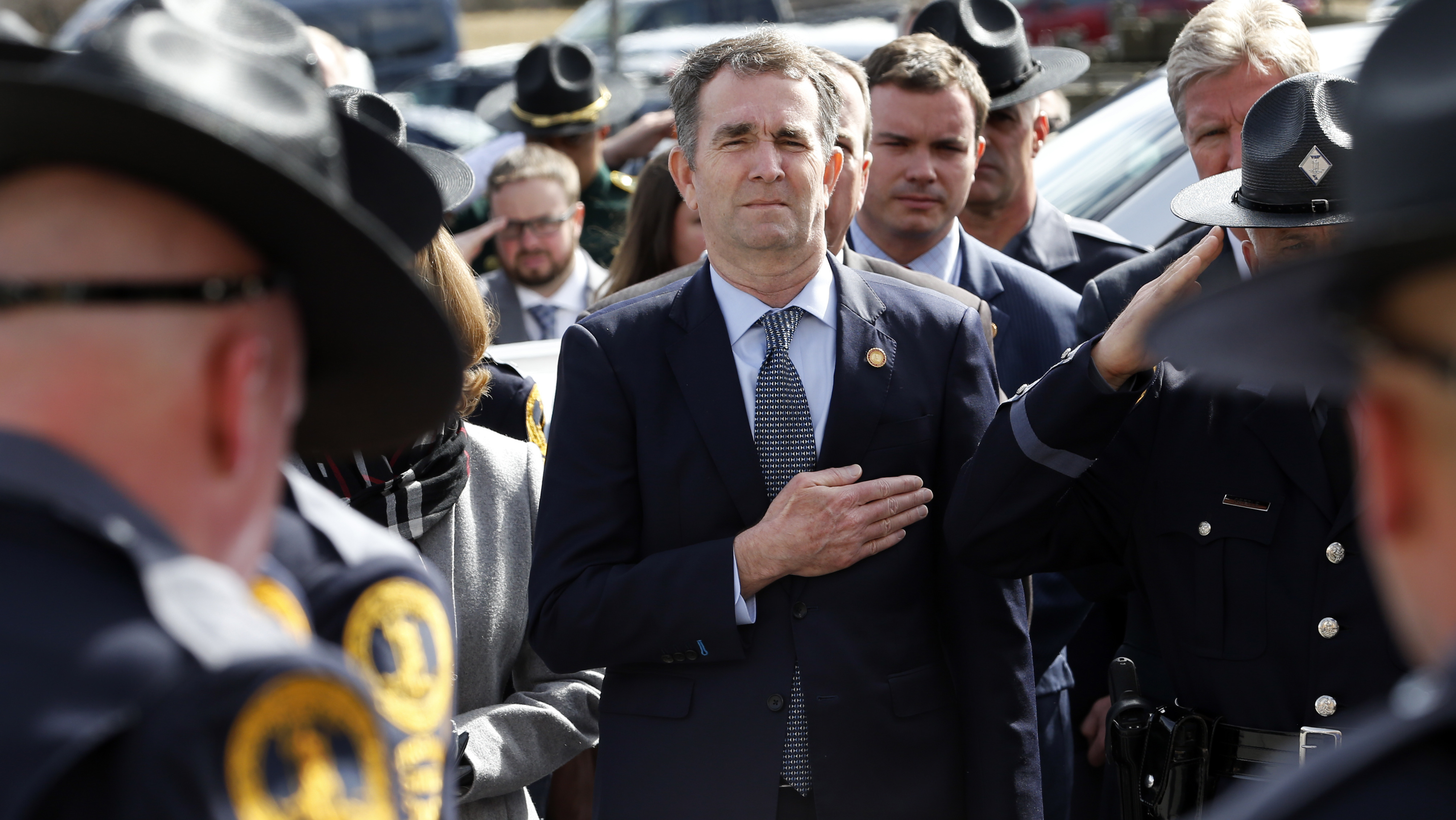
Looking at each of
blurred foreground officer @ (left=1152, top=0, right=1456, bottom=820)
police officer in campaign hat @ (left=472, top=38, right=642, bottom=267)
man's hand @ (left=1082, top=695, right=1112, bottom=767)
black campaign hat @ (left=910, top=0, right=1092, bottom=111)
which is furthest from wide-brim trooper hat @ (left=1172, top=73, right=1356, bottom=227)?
police officer in campaign hat @ (left=472, top=38, right=642, bottom=267)

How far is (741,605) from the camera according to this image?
2.49m

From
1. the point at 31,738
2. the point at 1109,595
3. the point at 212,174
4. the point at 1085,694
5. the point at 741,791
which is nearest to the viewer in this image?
the point at 31,738

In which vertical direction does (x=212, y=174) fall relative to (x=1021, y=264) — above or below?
above

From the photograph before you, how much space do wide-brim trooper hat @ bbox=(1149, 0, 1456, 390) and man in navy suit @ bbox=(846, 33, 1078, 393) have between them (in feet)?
8.60

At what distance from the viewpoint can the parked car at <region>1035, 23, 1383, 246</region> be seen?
4656mm

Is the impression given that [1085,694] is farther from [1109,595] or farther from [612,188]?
[612,188]

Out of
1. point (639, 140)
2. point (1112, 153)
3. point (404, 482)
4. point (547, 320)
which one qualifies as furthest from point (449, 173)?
point (639, 140)

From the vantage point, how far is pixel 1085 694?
12.4ft

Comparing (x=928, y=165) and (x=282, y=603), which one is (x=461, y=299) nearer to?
(x=928, y=165)

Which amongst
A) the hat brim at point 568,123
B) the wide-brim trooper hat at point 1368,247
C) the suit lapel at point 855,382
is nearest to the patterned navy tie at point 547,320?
the hat brim at point 568,123

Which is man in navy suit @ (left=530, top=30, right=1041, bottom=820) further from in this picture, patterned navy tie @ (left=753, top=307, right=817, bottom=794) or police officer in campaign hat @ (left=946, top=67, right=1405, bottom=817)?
police officer in campaign hat @ (left=946, top=67, right=1405, bottom=817)

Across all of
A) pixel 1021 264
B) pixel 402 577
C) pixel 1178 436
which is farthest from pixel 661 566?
pixel 1021 264

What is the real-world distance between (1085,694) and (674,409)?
1757mm

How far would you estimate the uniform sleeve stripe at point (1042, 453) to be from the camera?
249 centimetres
